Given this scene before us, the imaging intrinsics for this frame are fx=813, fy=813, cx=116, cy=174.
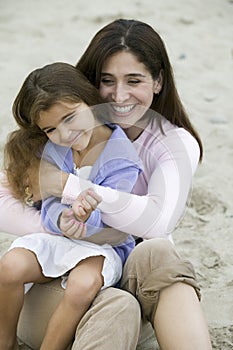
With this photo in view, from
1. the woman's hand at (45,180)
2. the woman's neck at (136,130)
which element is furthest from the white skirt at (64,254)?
the woman's neck at (136,130)

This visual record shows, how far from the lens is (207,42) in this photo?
4.34 meters

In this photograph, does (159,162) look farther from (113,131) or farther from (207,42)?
(207,42)

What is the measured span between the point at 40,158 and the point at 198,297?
56 centimetres

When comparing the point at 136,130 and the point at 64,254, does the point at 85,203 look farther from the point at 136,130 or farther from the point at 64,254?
the point at 136,130

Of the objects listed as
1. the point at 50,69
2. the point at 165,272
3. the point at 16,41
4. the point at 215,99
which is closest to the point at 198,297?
the point at 165,272

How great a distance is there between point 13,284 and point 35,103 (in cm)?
46

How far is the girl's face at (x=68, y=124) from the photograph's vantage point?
6.79ft

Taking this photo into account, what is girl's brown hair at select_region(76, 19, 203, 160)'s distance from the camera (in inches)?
87.7

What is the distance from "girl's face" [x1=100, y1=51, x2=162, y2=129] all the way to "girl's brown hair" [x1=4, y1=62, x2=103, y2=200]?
68 millimetres

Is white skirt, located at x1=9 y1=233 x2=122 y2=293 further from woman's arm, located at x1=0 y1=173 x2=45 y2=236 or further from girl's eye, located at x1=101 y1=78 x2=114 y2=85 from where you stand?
girl's eye, located at x1=101 y1=78 x2=114 y2=85

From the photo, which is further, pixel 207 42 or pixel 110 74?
pixel 207 42

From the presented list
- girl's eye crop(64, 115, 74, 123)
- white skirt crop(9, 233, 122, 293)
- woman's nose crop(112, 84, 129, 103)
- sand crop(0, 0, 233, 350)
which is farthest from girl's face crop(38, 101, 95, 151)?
sand crop(0, 0, 233, 350)

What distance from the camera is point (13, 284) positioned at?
6.56ft

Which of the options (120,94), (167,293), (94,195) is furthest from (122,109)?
(167,293)
